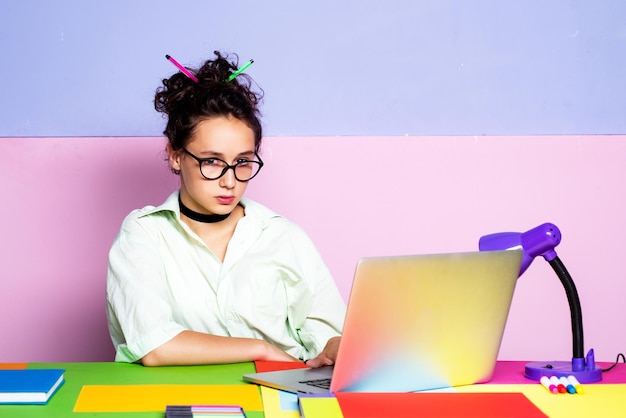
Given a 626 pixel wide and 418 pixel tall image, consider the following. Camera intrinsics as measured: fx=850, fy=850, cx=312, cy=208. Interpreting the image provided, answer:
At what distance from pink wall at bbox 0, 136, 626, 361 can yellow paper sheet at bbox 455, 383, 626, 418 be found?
127cm

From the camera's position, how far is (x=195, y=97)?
1.94 m

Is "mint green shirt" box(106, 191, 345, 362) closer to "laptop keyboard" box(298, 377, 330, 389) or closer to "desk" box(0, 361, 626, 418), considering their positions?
"desk" box(0, 361, 626, 418)

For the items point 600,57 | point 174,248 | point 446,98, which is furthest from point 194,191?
point 600,57

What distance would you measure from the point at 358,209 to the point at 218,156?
863mm

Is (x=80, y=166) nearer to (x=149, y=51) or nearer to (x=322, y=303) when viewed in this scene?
(x=149, y=51)

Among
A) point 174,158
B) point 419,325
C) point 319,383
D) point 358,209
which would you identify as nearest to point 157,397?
point 319,383

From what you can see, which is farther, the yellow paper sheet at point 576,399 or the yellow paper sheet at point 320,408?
the yellow paper sheet at point 576,399

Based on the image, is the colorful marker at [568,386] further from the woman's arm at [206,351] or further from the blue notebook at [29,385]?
the blue notebook at [29,385]

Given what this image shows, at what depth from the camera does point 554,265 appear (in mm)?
1482

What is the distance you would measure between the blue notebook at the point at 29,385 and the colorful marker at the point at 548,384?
77 cm

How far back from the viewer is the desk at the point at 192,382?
1.21 metres

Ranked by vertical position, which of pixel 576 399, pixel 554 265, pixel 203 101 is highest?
pixel 203 101

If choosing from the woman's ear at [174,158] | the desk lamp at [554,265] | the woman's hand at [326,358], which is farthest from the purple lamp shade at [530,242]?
the woman's ear at [174,158]

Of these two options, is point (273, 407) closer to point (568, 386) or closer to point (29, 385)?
point (29, 385)
